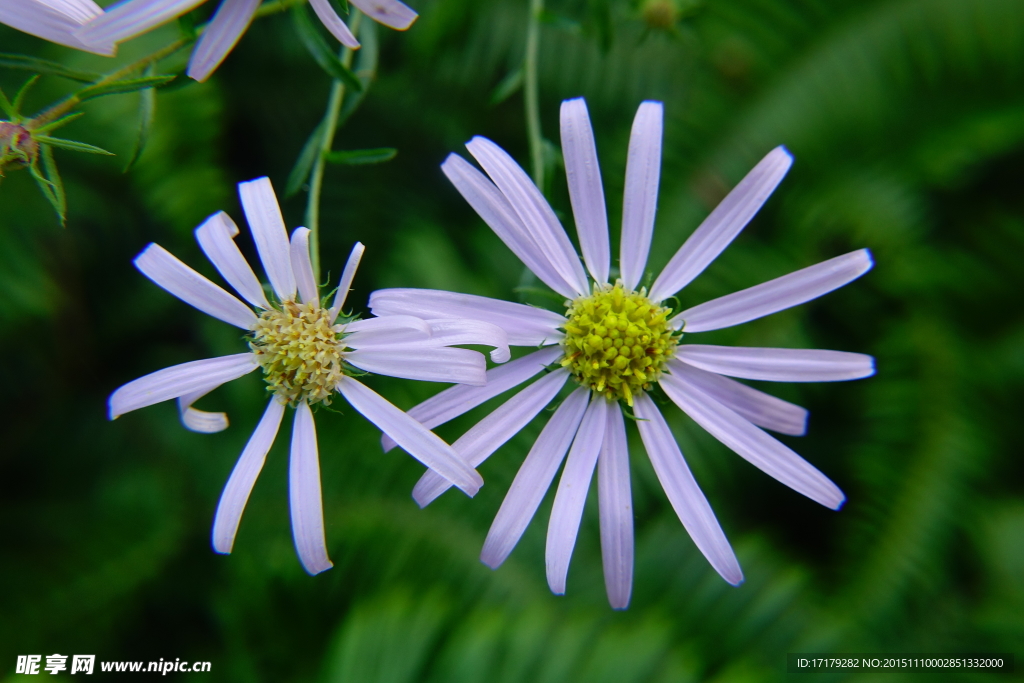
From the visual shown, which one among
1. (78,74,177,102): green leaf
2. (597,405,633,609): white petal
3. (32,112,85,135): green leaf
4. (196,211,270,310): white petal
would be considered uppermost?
(78,74,177,102): green leaf

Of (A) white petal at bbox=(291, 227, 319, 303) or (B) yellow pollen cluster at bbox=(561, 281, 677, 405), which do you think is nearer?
(A) white petal at bbox=(291, 227, 319, 303)

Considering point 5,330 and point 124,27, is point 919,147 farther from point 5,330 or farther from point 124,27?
point 5,330

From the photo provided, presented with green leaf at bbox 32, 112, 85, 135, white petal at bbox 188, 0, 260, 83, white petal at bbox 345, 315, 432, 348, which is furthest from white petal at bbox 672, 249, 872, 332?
green leaf at bbox 32, 112, 85, 135

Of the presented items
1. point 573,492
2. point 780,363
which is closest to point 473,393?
point 573,492

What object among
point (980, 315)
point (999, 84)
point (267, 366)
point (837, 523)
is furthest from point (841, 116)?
point (267, 366)

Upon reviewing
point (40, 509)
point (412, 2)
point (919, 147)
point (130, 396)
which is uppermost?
point (412, 2)

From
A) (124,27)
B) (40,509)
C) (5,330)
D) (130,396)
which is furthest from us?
(40,509)

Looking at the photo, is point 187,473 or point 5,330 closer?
point 5,330

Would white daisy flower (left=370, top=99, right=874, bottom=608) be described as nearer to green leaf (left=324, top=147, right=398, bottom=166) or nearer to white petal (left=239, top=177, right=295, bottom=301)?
green leaf (left=324, top=147, right=398, bottom=166)
